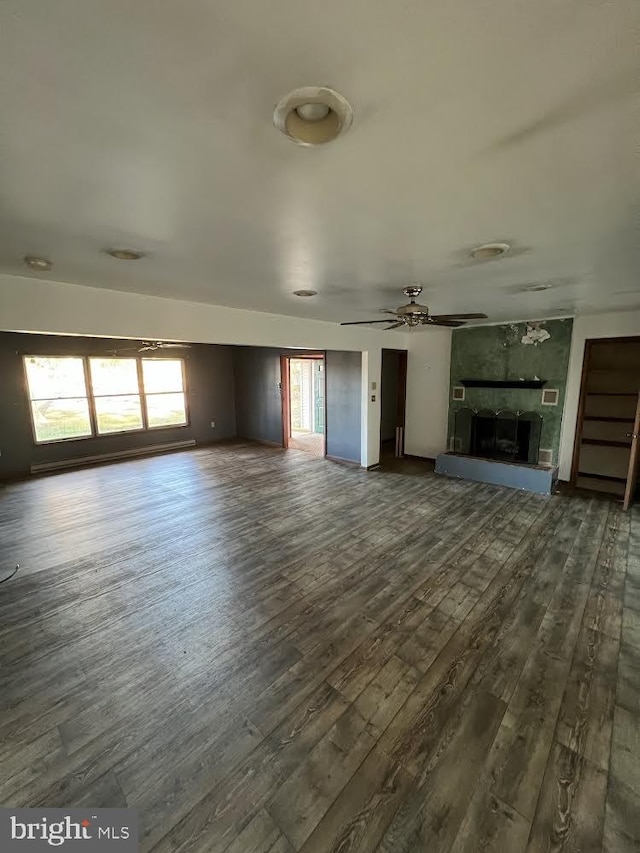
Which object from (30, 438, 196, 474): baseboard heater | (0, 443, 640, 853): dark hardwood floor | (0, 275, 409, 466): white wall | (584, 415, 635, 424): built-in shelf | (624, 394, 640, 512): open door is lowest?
(0, 443, 640, 853): dark hardwood floor

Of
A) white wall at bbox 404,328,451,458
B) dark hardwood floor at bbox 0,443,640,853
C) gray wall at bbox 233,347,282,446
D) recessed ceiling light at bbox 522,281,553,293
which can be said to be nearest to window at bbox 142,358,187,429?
gray wall at bbox 233,347,282,446

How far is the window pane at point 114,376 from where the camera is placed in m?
6.81

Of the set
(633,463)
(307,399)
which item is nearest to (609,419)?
(633,463)

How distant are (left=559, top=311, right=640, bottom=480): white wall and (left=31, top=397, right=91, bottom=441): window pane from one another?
842cm

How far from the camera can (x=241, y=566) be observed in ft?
10.5

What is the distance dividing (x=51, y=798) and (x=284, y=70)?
109 inches

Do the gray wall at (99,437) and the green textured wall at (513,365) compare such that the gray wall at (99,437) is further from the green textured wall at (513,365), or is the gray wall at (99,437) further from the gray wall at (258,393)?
the green textured wall at (513,365)

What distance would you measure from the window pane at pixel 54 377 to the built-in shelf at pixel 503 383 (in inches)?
281

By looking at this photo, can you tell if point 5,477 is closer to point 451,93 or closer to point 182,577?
point 182,577

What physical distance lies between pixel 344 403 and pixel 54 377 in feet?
17.5

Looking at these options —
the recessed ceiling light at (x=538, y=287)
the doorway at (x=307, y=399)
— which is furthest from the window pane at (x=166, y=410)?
the recessed ceiling light at (x=538, y=287)

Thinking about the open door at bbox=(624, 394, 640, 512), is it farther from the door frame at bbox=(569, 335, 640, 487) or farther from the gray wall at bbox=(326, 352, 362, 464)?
the gray wall at bbox=(326, 352, 362, 464)

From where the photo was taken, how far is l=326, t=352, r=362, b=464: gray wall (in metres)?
6.31

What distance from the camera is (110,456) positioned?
7.00 metres
